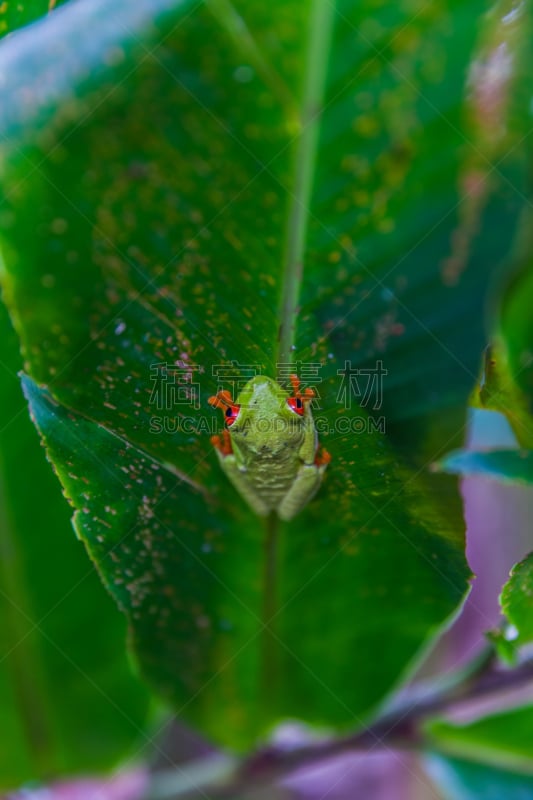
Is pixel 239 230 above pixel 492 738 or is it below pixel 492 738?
above

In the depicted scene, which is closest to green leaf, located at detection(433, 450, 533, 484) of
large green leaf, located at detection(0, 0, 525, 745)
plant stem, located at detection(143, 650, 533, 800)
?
large green leaf, located at detection(0, 0, 525, 745)

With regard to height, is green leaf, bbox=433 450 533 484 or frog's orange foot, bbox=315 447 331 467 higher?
frog's orange foot, bbox=315 447 331 467

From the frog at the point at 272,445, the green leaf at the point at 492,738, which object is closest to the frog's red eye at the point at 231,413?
the frog at the point at 272,445

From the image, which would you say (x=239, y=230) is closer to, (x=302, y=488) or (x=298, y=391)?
(x=298, y=391)

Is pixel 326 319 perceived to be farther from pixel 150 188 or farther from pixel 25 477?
pixel 25 477

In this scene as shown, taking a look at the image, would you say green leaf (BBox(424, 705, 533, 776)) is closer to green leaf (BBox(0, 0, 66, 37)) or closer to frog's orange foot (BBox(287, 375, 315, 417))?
frog's orange foot (BBox(287, 375, 315, 417))

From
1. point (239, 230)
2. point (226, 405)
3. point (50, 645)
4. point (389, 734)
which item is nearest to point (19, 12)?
point (239, 230)

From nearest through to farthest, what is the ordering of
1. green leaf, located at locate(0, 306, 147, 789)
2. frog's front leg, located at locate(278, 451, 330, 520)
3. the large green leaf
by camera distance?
the large green leaf → frog's front leg, located at locate(278, 451, 330, 520) → green leaf, located at locate(0, 306, 147, 789)

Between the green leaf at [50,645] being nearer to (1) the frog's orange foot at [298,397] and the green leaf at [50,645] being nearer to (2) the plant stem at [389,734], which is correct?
(2) the plant stem at [389,734]

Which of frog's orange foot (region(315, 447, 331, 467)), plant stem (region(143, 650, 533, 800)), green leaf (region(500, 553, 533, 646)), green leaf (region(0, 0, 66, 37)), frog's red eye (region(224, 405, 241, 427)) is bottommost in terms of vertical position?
plant stem (region(143, 650, 533, 800))
